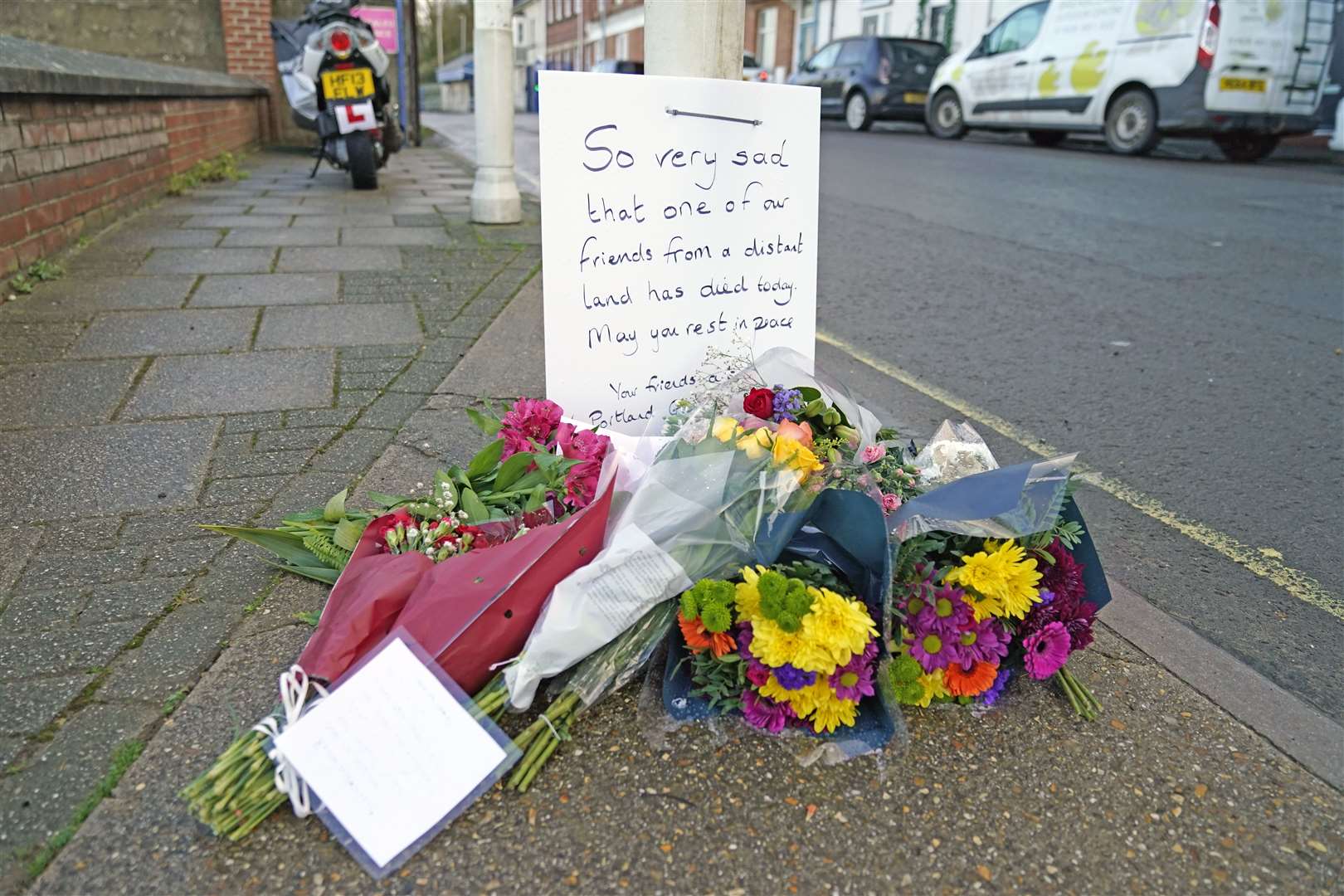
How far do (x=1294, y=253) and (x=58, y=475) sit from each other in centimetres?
707

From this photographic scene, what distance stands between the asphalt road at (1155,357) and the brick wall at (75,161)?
3.02 metres

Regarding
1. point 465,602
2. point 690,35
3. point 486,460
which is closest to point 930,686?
point 465,602

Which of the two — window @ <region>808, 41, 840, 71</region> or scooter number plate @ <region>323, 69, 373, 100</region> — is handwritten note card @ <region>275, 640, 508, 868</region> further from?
window @ <region>808, 41, 840, 71</region>

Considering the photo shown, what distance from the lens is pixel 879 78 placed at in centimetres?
1738

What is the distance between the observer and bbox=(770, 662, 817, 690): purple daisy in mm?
1739

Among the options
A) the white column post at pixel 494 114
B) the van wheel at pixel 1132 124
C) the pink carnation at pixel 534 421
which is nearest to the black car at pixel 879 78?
the van wheel at pixel 1132 124

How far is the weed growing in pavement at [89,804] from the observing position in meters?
1.50

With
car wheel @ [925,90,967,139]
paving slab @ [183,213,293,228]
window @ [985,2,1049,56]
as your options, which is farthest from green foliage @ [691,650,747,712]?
car wheel @ [925,90,967,139]

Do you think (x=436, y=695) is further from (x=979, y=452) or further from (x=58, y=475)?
(x=58, y=475)

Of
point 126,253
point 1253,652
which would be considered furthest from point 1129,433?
point 126,253

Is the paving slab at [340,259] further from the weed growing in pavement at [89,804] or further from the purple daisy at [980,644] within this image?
the purple daisy at [980,644]

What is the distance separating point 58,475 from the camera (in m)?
2.78

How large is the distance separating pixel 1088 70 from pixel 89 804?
14.2m

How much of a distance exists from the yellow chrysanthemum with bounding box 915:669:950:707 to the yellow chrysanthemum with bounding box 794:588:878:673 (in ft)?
0.64
